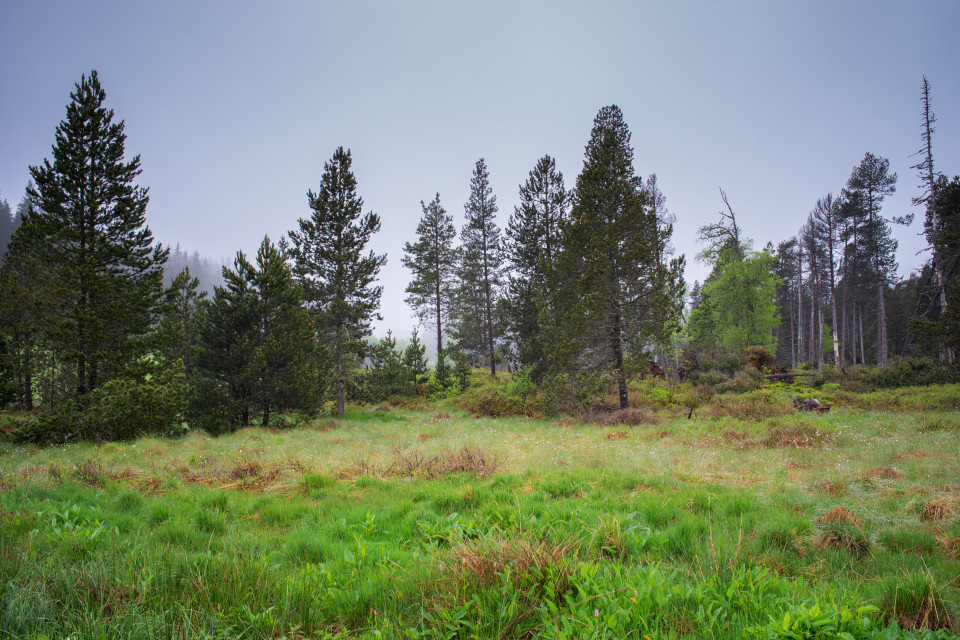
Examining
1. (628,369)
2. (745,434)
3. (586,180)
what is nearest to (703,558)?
(745,434)

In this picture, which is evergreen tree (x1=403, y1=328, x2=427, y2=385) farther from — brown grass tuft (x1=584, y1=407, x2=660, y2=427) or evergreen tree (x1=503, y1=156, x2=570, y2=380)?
brown grass tuft (x1=584, y1=407, x2=660, y2=427)

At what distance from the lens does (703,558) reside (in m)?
3.08

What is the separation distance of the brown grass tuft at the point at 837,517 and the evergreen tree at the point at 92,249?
19.2m

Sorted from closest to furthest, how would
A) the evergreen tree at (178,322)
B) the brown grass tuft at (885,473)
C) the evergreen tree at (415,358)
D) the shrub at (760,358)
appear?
1. the brown grass tuft at (885,473)
2. the evergreen tree at (178,322)
3. the shrub at (760,358)
4. the evergreen tree at (415,358)

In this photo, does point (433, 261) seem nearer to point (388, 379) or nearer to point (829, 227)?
point (388, 379)

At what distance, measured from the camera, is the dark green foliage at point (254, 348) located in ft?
52.2

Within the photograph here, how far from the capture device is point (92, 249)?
43.9 feet

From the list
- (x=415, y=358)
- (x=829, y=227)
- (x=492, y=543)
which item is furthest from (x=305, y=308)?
(x=829, y=227)

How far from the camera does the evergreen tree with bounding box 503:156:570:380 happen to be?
73.2 ft

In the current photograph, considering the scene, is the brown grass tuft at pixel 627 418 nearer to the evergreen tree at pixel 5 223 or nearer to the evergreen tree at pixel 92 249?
the evergreen tree at pixel 92 249

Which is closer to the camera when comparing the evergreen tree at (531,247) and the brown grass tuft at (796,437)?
the brown grass tuft at (796,437)

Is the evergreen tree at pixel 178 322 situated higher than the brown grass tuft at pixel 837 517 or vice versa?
the evergreen tree at pixel 178 322

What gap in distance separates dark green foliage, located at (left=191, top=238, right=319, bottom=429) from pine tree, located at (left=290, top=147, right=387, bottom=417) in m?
3.49

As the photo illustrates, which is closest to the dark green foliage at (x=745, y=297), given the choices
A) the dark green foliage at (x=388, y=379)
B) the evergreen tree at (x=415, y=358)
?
the evergreen tree at (x=415, y=358)
